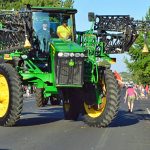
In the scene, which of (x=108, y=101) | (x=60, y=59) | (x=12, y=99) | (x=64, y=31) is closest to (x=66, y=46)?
(x=60, y=59)

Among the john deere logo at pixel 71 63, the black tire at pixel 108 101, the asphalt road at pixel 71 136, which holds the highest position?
the john deere logo at pixel 71 63

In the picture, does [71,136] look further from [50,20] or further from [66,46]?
[50,20]

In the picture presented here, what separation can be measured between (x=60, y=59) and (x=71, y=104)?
3324 millimetres

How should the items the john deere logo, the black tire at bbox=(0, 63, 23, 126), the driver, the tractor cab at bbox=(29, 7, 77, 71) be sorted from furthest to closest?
the driver
the tractor cab at bbox=(29, 7, 77, 71)
the john deere logo
the black tire at bbox=(0, 63, 23, 126)

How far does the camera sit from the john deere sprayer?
53.6ft

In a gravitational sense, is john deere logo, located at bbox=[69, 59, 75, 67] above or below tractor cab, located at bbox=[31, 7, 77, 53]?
Result: below

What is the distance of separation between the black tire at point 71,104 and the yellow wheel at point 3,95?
2506 mm

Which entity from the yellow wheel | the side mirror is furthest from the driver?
the yellow wheel

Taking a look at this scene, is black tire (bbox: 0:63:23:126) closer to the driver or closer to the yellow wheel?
the yellow wheel

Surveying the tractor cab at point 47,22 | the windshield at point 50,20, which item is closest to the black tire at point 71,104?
the tractor cab at point 47,22

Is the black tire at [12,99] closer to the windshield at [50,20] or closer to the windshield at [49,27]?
the windshield at [49,27]

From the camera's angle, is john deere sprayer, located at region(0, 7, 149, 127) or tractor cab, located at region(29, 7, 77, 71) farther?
tractor cab, located at region(29, 7, 77, 71)

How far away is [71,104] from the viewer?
19.3 metres

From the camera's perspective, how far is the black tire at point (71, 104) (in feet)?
61.4
